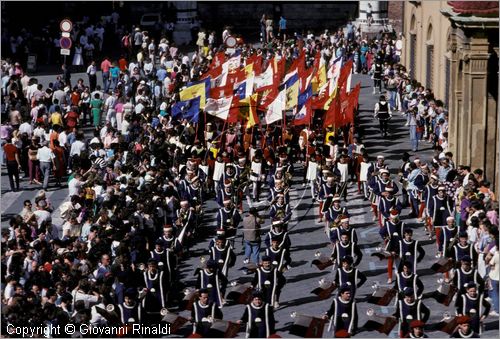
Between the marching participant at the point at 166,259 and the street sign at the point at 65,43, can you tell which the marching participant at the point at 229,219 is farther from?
the street sign at the point at 65,43

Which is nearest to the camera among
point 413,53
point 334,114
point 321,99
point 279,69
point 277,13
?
point 334,114

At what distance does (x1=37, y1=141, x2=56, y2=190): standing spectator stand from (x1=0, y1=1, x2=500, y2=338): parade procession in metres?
0.06

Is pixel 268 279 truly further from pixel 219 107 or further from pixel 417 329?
pixel 219 107

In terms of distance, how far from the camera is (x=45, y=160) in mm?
39156

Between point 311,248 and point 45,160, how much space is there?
8050 millimetres

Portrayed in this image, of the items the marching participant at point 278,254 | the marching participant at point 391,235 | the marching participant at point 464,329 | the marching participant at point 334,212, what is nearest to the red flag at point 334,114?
the marching participant at point 334,212

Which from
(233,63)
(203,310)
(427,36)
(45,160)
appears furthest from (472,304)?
(427,36)

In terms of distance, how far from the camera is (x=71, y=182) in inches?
1395

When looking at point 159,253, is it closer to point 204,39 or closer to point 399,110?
point 399,110

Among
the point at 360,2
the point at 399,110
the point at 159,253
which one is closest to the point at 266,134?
the point at 399,110

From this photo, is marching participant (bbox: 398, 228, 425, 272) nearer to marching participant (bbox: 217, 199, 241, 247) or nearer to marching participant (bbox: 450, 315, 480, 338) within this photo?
marching participant (bbox: 450, 315, 480, 338)

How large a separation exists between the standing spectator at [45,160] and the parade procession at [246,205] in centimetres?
6

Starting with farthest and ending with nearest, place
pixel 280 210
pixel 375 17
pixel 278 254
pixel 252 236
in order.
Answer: pixel 375 17
pixel 280 210
pixel 252 236
pixel 278 254

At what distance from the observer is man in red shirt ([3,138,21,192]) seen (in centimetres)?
3906
